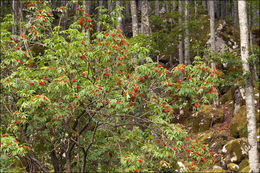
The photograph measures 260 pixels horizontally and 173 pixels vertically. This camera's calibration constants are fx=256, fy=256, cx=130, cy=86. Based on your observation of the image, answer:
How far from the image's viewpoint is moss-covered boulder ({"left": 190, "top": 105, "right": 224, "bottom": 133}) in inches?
615

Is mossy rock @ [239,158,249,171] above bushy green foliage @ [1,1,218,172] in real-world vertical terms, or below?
below

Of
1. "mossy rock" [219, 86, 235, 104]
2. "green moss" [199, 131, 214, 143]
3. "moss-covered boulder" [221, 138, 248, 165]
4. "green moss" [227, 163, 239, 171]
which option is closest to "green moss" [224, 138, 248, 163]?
"moss-covered boulder" [221, 138, 248, 165]

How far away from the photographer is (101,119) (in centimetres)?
638

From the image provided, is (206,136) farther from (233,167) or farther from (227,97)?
(227,97)

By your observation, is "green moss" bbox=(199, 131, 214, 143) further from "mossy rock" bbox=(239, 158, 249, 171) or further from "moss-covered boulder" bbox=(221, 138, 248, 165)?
"mossy rock" bbox=(239, 158, 249, 171)

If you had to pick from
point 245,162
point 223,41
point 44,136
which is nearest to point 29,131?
point 44,136

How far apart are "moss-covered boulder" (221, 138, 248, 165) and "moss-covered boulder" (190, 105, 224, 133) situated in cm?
332

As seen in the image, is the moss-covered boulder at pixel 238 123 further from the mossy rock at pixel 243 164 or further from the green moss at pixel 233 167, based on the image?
the green moss at pixel 233 167

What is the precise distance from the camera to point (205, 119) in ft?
52.3

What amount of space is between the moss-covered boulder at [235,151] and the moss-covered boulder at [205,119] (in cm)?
332

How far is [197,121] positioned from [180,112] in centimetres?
204

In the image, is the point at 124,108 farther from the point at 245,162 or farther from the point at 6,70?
the point at 245,162

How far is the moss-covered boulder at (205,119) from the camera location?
1562cm

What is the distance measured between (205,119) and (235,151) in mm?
4285
